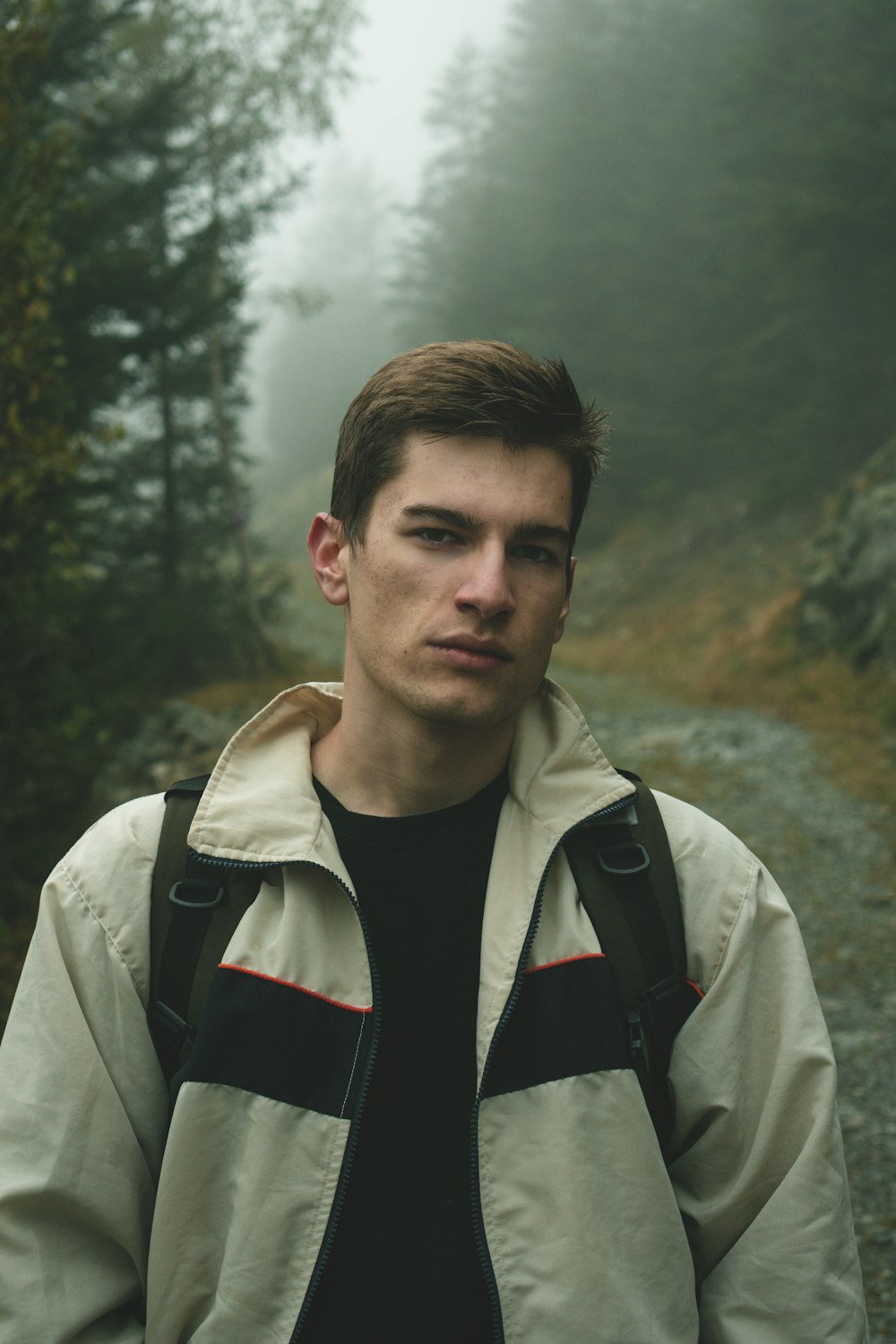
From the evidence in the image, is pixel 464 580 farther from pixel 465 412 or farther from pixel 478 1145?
pixel 478 1145

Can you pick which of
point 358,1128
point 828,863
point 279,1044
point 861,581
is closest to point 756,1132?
point 358,1128

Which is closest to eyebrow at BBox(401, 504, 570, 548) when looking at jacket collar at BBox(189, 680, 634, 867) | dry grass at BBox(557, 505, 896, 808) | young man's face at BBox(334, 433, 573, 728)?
young man's face at BBox(334, 433, 573, 728)

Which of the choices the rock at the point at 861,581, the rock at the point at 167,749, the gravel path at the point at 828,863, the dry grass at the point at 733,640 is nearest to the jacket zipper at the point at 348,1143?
the gravel path at the point at 828,863

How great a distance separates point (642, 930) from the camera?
1.93m

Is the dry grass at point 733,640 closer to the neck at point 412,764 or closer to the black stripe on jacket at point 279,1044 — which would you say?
the neck at point 412,764

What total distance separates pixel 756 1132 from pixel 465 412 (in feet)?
5.33

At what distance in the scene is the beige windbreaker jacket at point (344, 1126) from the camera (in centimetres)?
172

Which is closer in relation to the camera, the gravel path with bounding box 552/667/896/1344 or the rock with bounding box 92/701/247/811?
the gravel path with bounding box 552/667/896/1344

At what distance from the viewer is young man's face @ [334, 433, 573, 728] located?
207 cm

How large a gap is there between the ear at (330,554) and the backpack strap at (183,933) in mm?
752

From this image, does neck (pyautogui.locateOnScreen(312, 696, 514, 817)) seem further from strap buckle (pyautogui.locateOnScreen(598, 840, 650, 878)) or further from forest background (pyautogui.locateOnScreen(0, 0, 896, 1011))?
forest background (pyautogui.locateOnScreen(0, 0, 896, 1011))

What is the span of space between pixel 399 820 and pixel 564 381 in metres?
1.09

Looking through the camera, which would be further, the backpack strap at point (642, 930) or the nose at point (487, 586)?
the nose at point (487, 586)

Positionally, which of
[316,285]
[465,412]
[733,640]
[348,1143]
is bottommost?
[733,640]
